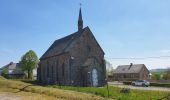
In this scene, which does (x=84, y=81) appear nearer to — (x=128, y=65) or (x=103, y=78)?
(x=103, y=78)

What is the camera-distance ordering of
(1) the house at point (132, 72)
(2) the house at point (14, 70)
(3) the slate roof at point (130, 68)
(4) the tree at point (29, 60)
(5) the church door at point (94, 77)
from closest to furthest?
(5) the church door at point (94, 77) < (1) the house at point (132, 72) < (3) the slate roof at point (130, 68) < (4) the tree at point (29, 60) < (2) the house at point (14, 70)

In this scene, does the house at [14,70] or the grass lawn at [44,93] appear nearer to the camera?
the grass lawn at [44,93]

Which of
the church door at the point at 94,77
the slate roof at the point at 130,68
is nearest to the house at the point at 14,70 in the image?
the slate roof at the point at 130,68

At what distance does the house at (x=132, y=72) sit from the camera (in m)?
92.9

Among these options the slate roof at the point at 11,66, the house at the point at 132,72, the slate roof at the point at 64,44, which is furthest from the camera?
the slate roof at the point at 11,66

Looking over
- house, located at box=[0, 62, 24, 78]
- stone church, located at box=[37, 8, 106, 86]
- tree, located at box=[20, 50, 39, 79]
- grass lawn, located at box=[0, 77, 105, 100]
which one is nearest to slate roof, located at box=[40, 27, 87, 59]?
stone church, located at box=[37, 8, 106, 86]

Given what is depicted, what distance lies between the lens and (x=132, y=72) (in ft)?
312

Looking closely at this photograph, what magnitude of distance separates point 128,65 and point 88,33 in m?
52.5

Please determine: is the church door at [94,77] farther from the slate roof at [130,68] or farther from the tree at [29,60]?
the tree at [29,60]

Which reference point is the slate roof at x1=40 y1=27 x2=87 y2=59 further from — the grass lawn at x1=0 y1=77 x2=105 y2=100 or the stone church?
the grass lawn at x1=0 y1=77 x2=105 y2=100

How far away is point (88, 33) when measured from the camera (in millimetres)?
52469

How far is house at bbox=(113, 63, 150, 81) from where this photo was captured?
92.9 meters

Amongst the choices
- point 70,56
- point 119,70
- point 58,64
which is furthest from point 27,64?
point 70,56

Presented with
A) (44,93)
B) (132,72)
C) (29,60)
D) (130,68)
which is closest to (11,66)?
(29,60)
